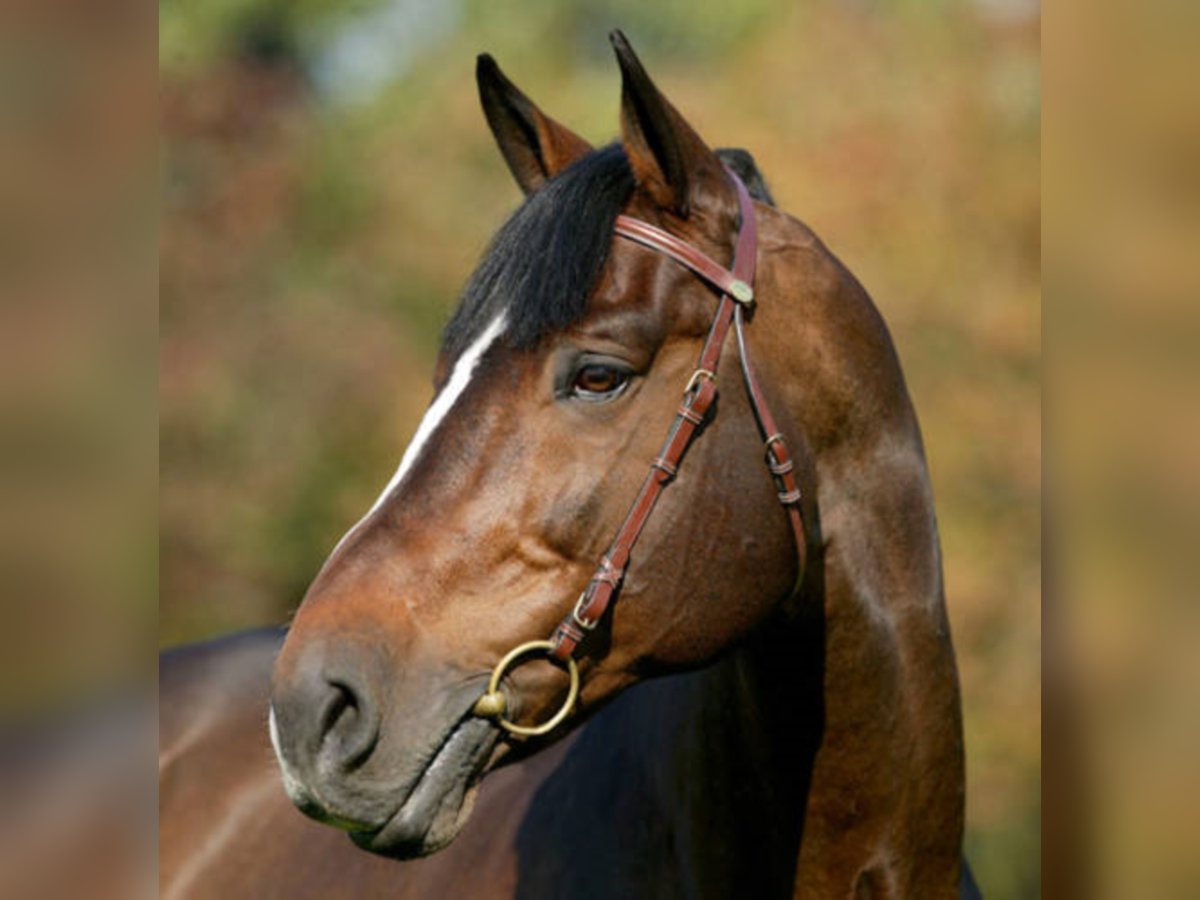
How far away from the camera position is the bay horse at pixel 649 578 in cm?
216

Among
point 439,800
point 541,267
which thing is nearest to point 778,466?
point 541,267

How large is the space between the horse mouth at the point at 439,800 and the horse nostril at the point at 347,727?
12 centimetres

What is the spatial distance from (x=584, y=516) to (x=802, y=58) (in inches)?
294

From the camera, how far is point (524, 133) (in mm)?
2957

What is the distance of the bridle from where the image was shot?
7.38 feet

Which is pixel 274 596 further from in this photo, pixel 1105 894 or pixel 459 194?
pixel 1105 894

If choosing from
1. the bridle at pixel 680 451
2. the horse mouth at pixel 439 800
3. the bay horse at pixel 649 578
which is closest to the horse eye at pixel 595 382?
the bay horse at pixel 649 578

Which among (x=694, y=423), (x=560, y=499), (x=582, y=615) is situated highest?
(x=694, y=423)

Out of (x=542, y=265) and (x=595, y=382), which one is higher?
(x=542, y=265)

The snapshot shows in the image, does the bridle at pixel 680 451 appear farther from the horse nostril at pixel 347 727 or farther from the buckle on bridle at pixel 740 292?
the horse nostril at pixel 347 727

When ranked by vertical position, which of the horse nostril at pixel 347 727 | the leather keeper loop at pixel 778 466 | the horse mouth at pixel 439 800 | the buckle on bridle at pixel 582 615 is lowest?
the horse mouth at pixel 439 800

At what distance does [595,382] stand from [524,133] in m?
0.86

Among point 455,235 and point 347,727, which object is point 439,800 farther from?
point 455,235

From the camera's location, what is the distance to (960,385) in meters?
8.16
